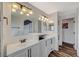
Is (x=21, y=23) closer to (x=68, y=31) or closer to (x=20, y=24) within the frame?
(x=20, y=24)

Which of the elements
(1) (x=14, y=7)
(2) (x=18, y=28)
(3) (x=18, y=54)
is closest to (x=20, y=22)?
(2) (x=18, y=28)

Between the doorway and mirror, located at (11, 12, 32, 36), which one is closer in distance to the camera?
mirror, located at (11, 12, 32, 36)

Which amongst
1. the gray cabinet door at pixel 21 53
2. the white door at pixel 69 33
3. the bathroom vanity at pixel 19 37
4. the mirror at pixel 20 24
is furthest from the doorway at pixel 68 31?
the gray cabinet door at pixel 21 53

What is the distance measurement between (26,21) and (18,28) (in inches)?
21.4

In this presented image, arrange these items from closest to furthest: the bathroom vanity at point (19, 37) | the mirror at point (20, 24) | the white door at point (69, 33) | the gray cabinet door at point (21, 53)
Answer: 1. the gray cabinet door at point (21, 53)
2. the bathroom vanity at point (19, 37)
3. the mirror at point (20, 24)
4. the white door at point (69, 33)

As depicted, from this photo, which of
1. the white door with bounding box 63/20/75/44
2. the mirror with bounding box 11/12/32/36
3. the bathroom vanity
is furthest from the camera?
the white door with bounding box 63/20/75/44

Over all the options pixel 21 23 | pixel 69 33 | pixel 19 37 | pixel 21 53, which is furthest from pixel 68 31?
pixel 21 53

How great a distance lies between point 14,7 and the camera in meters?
2.52

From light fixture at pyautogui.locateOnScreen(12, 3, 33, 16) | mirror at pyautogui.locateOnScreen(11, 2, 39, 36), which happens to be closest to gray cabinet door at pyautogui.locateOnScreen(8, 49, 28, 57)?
mirror at pyautogui.locateOnScreen(11, 2, 39, 36)

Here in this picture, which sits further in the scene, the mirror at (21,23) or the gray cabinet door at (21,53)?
the mirror at (21,23)

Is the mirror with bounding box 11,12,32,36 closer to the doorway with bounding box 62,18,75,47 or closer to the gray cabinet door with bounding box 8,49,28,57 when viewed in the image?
the gray cabinet door with bounding box 8,49,28,57

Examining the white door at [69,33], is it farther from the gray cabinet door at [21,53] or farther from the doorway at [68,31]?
the gray cabinet door at [21,53]

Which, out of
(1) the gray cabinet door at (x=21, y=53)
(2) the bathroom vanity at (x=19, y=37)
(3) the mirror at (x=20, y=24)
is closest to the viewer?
(1) the gray cabinet door at (x=21, y=53)

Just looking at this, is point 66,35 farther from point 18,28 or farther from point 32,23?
point 18,28
